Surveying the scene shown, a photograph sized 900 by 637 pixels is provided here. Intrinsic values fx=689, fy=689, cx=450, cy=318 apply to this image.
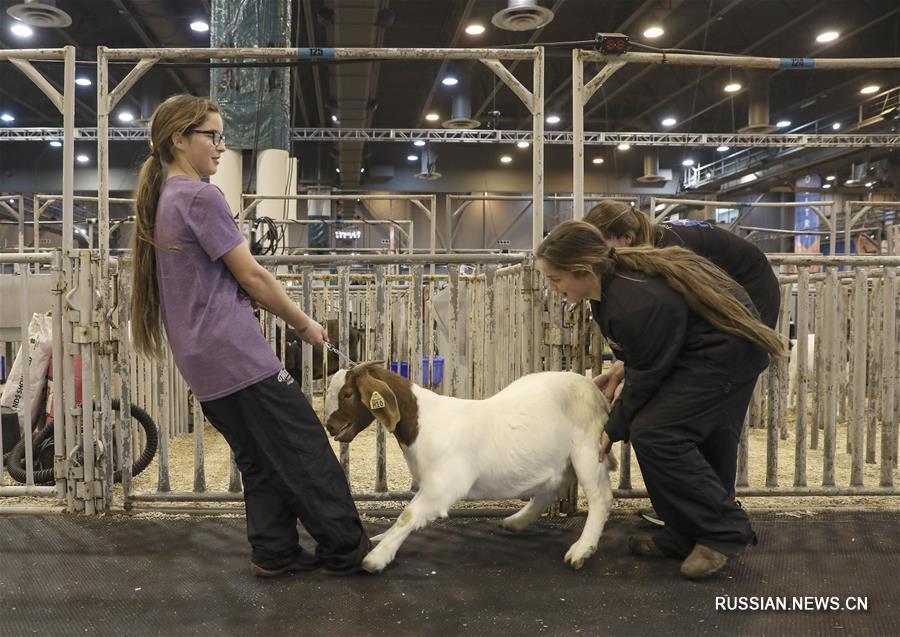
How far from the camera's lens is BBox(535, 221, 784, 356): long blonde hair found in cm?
242

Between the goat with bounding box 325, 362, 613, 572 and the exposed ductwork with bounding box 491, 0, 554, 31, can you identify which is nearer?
the goat with bounding box 325, 362, 613, 572

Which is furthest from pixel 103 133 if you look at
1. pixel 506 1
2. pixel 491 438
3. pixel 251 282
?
pixel 506 1

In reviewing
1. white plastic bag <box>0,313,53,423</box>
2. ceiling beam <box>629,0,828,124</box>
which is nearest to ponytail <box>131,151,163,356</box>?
white plastic bag <box>0,313,53,423</box>

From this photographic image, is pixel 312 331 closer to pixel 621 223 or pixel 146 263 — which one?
pixel 146 263

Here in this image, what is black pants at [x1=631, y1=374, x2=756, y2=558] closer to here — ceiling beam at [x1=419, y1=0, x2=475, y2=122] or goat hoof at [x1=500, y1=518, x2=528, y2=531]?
goat hoof at [x1=500, y1=518, x2=528, y2=531]

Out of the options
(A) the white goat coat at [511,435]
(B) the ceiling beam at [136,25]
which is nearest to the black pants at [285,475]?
(A) the white goat coat at [511,435]

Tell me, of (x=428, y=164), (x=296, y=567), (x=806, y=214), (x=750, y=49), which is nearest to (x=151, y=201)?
(x=296, y=567)

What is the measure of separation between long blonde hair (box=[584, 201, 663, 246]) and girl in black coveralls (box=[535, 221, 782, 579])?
224mm

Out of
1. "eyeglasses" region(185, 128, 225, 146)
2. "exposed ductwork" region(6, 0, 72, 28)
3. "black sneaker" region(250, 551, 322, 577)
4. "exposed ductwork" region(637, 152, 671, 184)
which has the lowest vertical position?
"black sneaker" region(250, 551, 322, 577)

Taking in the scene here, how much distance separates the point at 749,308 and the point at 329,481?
168 cm

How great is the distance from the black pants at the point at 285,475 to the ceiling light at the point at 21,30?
11.8 metres

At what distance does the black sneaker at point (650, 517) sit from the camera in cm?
311

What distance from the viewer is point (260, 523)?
257 cm

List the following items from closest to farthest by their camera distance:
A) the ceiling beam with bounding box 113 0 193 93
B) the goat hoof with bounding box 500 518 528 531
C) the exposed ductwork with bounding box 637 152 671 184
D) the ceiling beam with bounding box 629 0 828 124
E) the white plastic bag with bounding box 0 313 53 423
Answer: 1. the goat hoof with bounding box 500 518 528 531
2. the white plastic bag with bounding box 0 313 53 423
3. the ceiling beam with bounding box 113 0 193 93
4. the ceiling beam with bounding box 629 0 828 124
5. the exposed ductwork with bounding box 637 152 671 184
